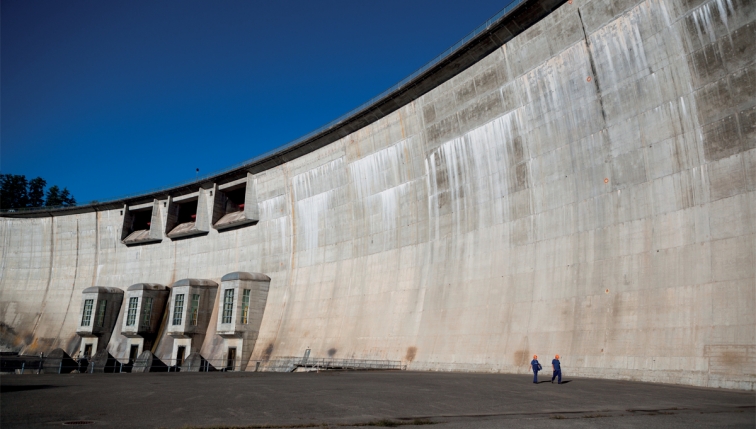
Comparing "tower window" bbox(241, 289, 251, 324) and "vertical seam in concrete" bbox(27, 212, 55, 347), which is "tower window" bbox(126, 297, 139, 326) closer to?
"tower window" bbox(241, 289, 251, 324)

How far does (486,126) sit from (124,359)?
36610 mm

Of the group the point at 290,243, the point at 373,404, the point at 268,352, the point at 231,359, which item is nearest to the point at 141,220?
the point at 231,359

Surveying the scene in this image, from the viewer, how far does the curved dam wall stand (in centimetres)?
1758

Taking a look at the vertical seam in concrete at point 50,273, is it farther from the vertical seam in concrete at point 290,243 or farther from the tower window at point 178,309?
the vertical seam in concrete at point 290,243

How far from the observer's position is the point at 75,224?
2232 inches

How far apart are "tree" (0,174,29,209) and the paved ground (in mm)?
71826

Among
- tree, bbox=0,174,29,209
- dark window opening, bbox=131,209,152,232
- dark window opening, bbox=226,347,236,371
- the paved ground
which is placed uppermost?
tree, bbox=0,174,29,209

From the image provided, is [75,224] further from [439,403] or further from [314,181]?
[439,403]

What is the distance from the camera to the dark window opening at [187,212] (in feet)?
175

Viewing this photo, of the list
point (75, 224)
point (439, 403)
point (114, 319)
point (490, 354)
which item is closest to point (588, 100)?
point (490, 354)

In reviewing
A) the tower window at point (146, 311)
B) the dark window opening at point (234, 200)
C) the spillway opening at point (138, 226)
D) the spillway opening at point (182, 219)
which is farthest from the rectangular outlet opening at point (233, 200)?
the tower window at point (146, 311)

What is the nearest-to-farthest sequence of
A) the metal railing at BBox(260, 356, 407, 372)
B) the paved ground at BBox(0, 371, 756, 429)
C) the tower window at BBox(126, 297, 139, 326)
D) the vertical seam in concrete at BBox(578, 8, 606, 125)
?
the paved ground at BBox(0, 371, 756, 429) → the vertical seam in concrete at BBox(578, 8, 606, 125) → the metal railing at BBox(260, 356, 407, 372) → the tower window at BBox(126, 297, 139, 326)

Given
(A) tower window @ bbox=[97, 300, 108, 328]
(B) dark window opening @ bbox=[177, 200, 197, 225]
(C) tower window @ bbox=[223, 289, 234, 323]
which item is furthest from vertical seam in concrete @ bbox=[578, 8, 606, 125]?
(A) tower window @ bbox=[97, 300, 108, 328]

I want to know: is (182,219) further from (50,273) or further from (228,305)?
(228,305)
